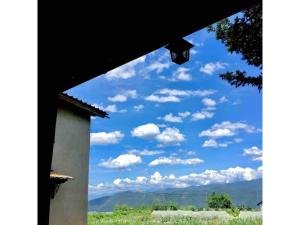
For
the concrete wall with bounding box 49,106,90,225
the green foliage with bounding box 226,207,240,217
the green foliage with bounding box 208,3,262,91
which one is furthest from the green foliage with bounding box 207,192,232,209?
the green foliage with bounding box 208,3,262,91

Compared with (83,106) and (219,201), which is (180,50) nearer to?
(83,106)

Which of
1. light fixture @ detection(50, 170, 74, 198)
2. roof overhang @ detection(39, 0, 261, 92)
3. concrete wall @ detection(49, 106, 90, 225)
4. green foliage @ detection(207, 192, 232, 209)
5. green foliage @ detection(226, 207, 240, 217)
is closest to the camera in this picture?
roof overhang @ detection(39, 0, 261, 92)

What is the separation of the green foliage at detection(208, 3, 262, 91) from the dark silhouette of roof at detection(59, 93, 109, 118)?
2.83 m

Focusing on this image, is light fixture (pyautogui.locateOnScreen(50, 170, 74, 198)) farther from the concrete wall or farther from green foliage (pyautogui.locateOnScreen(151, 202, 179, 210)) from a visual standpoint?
green foliage (pyautogui.locateOnScreen(151, 202, 179, 210))

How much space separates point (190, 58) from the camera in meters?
1.52

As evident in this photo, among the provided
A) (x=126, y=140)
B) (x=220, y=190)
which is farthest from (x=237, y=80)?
(x=126, y=140)

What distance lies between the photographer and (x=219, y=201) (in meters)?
13.3

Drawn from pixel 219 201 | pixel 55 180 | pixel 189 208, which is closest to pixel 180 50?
pixel 55 180

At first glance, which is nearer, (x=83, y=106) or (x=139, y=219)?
(x=83, y=106)

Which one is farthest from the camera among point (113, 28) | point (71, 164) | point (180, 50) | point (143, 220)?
point (143, 220)

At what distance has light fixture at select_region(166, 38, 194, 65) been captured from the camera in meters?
1.35

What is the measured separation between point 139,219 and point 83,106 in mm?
4994

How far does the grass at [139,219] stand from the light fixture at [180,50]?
7.59 m
